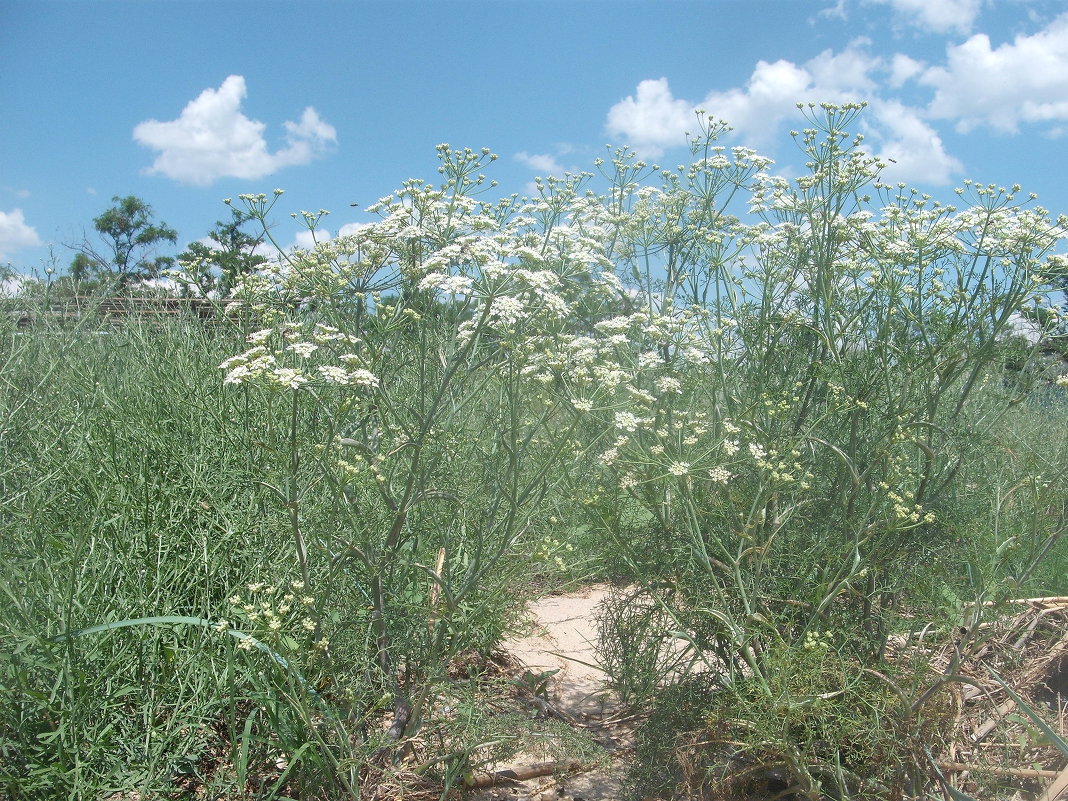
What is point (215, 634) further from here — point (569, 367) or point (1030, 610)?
point (1030, 610)

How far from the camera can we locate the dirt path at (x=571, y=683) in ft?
10.8

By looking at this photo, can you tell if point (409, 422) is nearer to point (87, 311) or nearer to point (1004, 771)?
point (1004, 771)

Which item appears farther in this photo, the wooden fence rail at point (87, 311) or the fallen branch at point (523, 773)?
the wooden fence rail at point (87, 311)

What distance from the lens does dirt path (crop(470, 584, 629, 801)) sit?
329 centimetres

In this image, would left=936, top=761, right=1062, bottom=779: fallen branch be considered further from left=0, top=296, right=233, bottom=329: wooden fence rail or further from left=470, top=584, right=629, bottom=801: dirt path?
left=0, top=296, right=233, bottom=329: wooden fence rail

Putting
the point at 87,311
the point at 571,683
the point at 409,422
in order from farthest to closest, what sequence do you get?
1. the point at 87,311
2. the point at 571,683
3. the point at 409,422

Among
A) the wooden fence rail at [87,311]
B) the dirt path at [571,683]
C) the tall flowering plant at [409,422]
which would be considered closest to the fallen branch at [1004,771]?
the dirt path at [571,683]

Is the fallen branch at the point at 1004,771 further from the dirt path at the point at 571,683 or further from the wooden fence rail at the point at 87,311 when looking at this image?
the wooden fence rail at the point at 87,311

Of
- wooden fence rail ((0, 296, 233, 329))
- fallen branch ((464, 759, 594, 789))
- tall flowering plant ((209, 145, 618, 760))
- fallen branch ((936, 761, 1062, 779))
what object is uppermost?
wooden fence rail ((0, 296, 233, 329))

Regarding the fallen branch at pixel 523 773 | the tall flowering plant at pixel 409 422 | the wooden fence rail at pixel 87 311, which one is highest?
the wooden fence rail at pixel 87 311

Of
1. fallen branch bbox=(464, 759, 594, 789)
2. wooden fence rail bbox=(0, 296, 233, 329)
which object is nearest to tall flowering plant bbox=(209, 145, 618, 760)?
fallen branch bbox=(464, 759, 594, 789)

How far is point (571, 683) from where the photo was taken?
4387mm

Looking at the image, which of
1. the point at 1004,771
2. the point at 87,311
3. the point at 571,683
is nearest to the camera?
the point at 1004,771

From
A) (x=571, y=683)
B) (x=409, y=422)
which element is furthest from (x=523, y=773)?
(x=409, y=422)
